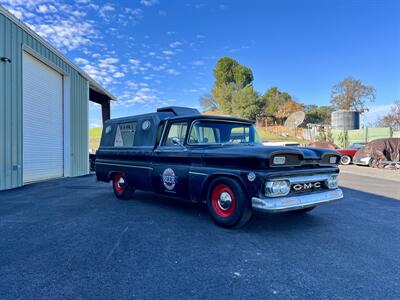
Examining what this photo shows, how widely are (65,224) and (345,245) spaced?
4392 millimetres

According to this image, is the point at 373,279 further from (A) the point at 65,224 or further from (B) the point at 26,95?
(B) the point at 26,95

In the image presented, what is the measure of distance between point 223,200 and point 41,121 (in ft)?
30.9

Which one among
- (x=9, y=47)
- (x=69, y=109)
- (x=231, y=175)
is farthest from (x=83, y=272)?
(x=69, y=109)

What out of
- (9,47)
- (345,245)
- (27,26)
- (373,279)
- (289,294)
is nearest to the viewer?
(289,294)

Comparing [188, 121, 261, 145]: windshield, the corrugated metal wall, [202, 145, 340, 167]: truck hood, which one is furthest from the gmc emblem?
the corrugated metal wall

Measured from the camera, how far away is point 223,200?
4465 mm

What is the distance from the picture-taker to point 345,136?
90.1 feet

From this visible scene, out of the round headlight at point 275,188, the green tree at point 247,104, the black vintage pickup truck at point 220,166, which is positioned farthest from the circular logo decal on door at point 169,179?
the green tree at point 247,104

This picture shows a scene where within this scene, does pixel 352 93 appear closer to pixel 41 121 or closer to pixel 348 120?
pixel 348 120

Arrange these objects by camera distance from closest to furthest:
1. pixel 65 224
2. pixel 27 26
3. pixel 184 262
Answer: pixel 184 262, pixel 65 224, pixel 27 26

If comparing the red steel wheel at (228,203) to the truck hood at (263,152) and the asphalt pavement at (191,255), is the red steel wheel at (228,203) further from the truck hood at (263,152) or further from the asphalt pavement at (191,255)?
the truck hood at (263,152)

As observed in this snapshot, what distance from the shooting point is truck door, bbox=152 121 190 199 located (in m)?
5.09

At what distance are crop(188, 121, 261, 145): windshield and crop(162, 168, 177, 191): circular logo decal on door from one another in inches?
28.7

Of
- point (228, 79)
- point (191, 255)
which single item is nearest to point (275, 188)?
point (191, 255)
